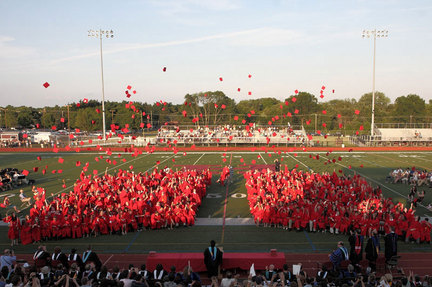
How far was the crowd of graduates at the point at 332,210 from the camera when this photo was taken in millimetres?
11953

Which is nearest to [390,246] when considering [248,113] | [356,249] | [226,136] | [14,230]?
[356,249]

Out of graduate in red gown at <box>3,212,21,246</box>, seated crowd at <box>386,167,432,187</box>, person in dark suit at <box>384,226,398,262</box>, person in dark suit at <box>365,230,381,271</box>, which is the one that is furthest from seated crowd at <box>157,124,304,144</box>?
person in dark suit at <box>365,230,381,271</box>

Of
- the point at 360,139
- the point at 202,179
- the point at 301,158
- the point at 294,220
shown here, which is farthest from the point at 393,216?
the point at 360,139

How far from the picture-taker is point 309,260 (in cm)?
1046

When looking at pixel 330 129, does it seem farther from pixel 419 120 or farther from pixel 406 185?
pixel 406 185

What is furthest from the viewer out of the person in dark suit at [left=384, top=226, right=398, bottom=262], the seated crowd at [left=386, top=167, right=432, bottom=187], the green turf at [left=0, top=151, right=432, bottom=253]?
the seated crowd at [left=386, top=167, right=432, bottom=187]

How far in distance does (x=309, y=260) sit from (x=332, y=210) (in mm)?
3218

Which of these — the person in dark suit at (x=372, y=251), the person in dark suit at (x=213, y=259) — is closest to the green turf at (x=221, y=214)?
the person in dark suit at (x=372, y=251)

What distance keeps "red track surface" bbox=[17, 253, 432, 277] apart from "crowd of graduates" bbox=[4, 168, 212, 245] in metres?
1.44

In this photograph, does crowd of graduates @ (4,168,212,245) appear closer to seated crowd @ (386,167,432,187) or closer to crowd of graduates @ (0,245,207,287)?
crowd of graduates @ (0,245,207,287)

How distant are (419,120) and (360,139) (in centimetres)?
1956

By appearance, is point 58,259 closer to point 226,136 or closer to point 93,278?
point 93,278

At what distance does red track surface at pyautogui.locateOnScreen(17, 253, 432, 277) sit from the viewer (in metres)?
9.78

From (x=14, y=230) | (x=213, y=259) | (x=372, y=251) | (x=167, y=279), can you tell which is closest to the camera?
(x=167, y=279)
